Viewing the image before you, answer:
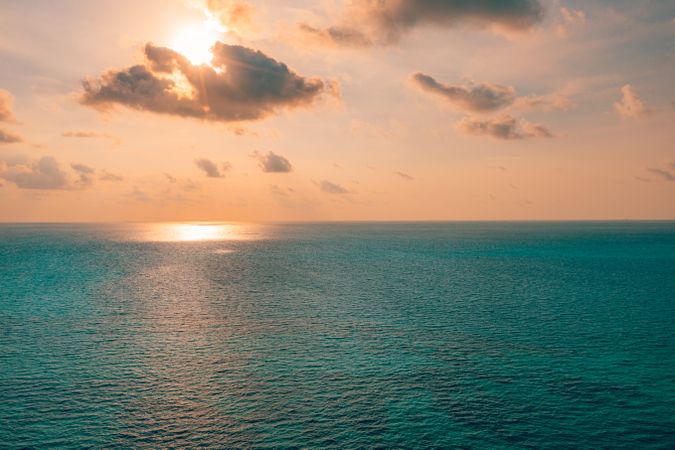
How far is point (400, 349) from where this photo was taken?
64.3 m

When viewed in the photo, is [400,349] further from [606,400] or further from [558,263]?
[558,263]

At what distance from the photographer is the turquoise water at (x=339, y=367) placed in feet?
134

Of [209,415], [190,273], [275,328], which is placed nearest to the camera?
[209,415]

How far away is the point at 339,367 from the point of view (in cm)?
5681

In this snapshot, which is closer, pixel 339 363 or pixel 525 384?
pixel 525 384

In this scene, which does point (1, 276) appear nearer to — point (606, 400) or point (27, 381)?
point (27, 381)

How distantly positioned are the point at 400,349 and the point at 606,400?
26651 mm

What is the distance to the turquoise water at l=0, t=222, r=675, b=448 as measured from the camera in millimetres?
40781

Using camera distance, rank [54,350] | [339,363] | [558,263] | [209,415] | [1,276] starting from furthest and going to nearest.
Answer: [558,263] → [1,276] → [54,350] → [339,363] → [209,415]

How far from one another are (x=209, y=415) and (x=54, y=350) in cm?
3499

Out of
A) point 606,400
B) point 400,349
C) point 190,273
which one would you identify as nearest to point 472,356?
point 400,349

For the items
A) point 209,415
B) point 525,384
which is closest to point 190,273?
point 209,415

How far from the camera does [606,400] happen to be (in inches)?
1820

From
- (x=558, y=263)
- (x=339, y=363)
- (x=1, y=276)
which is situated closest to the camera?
(x=339, y=363)
